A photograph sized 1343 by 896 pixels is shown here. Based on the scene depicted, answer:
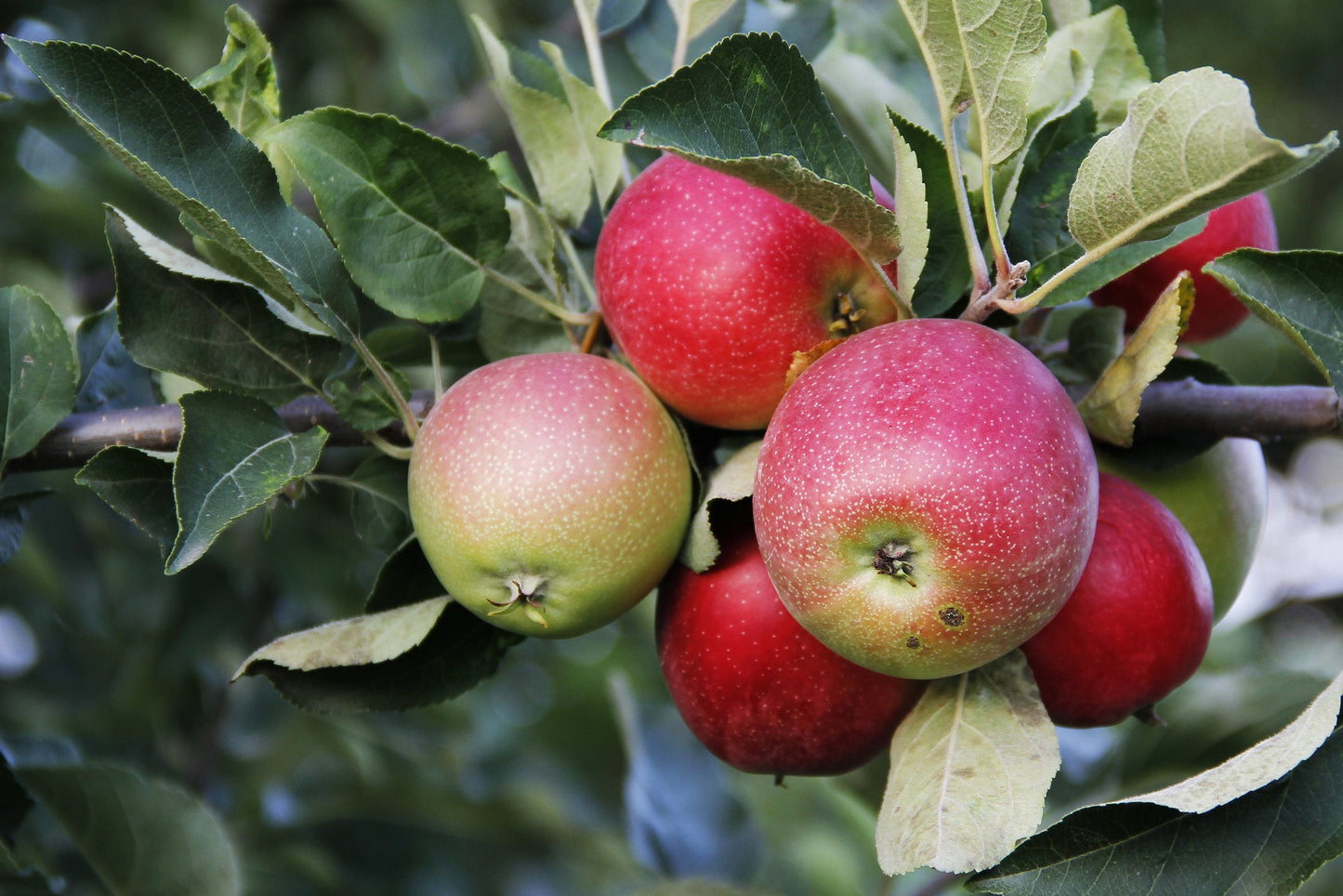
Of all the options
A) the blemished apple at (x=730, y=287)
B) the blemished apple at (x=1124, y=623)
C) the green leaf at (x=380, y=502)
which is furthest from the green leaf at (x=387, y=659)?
the blemished apple at (x=1124, y=623)

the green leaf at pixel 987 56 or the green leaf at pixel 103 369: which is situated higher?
the green leaf at pixel 987 56

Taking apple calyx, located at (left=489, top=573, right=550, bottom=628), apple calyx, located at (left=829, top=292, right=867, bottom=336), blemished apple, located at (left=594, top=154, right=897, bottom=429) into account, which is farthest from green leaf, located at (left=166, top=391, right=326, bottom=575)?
apple calyx, located at (left=829, top=292, right=867, bottom=336)

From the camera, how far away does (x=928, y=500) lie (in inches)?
31.2

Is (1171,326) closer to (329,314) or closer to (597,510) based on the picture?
(597,510)

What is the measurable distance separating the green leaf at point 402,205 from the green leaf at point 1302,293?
2.05 feet

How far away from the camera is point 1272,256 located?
880 millimetres

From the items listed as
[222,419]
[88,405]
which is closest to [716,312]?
[222,419]

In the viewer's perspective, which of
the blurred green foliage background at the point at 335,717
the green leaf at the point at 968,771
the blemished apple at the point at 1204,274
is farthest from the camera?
the blurred green foliage background at the point at 335,717

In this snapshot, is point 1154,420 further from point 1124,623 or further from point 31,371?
point 31,371

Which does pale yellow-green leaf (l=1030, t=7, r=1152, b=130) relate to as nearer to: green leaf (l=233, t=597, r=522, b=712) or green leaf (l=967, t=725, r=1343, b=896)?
green leaf (l=967, t=725, r=1343, b=896)

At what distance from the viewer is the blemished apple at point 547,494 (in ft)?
3.05

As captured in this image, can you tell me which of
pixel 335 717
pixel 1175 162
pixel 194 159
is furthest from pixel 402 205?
pixel 335 717

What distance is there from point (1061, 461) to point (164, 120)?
2.52 feet

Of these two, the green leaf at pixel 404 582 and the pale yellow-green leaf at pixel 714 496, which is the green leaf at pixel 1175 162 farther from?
the green leaf at pixel 404 582
